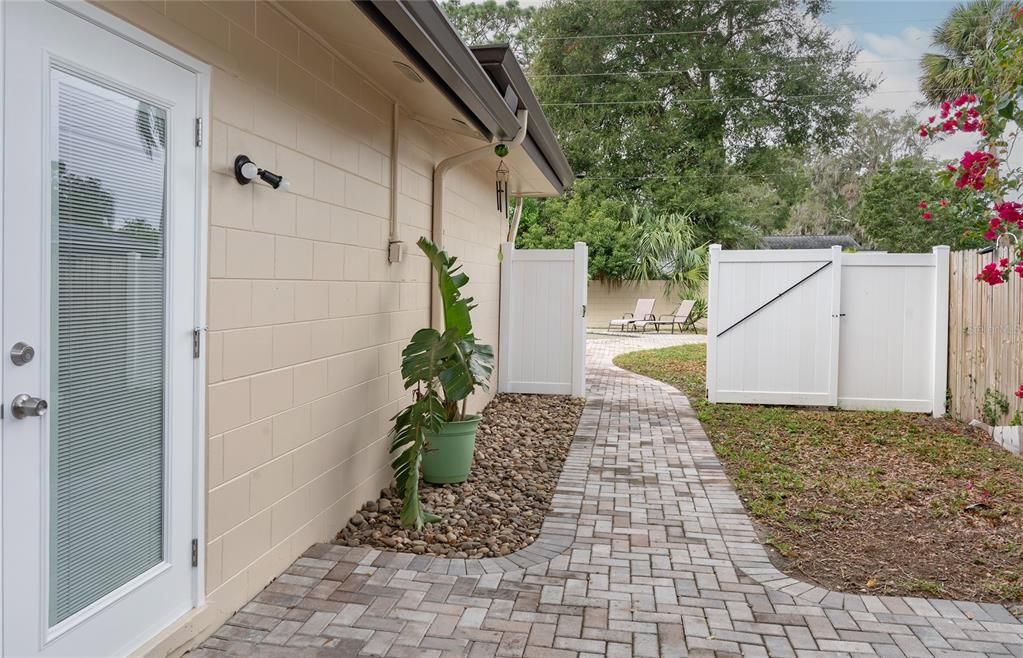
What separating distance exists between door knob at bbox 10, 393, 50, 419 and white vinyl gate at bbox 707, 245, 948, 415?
739 centimetres

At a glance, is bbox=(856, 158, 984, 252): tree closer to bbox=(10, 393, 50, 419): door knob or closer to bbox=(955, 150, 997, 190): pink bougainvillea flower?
bbox=(955, 150, 997, 190): pink bougainvillea flower

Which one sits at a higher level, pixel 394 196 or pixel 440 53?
pixel 440 53

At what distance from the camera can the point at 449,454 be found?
16.6 feet

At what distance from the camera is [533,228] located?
2223cm

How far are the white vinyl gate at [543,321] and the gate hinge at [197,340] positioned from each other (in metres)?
6.27

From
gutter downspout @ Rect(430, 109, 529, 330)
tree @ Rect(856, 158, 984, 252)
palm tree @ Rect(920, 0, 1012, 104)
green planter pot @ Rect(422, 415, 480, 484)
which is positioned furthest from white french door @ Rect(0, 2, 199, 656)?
tree @ Rect(856, 158, 984, 252)

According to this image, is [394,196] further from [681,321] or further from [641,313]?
[681,321]

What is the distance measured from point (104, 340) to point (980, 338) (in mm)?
7478

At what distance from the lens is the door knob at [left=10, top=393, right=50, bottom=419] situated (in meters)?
1.99

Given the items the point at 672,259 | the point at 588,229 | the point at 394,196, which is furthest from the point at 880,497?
the point at 588,229

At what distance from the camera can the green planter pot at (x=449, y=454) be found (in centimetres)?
503

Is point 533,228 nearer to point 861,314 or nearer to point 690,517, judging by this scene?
point 861,314

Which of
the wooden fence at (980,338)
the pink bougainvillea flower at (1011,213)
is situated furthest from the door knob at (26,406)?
the wooden fence at (980,338)

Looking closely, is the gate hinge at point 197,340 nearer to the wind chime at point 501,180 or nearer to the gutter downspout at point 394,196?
the gutter downspout at point 394,196
